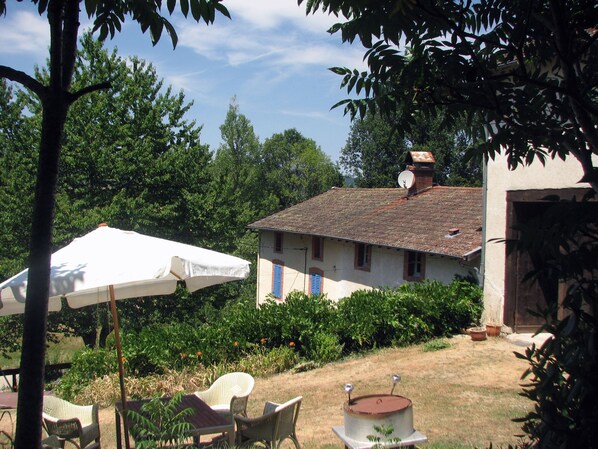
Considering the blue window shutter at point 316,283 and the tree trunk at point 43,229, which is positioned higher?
the tree trunk at point 43,229

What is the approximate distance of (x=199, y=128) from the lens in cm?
2653

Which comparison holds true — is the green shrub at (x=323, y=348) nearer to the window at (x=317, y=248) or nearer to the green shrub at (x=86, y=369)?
the green shrub at (x=86, y=369)

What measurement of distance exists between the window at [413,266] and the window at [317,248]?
6067 mm

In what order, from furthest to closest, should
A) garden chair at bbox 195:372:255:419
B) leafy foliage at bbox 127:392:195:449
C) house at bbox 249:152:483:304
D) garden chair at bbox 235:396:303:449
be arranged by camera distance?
house at bbox 249:152:483:304 → garden chair at bbox 195:372:255:419 → garden chair at bbox 235:396:303:449 → leafy foliage at bbox 127:392:195:449

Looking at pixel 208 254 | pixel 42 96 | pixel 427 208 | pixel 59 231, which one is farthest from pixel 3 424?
pixel 427 208

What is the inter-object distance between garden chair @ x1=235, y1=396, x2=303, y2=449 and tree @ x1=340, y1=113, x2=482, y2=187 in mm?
35533

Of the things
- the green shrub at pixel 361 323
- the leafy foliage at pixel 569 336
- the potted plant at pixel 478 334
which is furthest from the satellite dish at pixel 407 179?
the leafy foliage at pixel 569 336

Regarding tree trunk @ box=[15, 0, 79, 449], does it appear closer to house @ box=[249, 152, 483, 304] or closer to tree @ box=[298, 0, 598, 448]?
tree @ box=[298, 0, 598, 448]

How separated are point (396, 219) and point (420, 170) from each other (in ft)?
12.8

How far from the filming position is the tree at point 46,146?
2943mm

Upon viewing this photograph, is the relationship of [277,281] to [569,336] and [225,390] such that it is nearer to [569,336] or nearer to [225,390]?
[225,390]

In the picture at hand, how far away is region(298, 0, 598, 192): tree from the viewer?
10.9 ft

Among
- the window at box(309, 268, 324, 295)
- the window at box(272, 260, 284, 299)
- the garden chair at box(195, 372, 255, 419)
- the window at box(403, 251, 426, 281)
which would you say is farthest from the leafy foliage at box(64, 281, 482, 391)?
the window at box(272, 260, 284, 299)

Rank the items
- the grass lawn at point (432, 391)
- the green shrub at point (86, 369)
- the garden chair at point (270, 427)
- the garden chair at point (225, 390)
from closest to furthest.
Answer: the garden chair at point (270, 427) < the grass lawn at point (432, 391) < the garden chair at point (225, 390) < the green shrub at point (86, 369)
